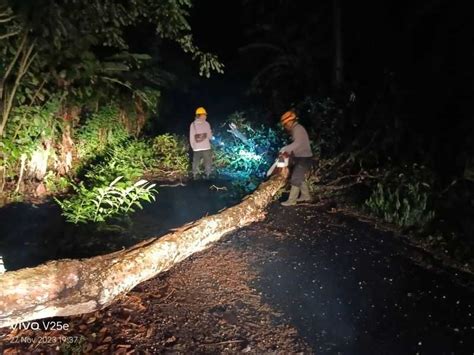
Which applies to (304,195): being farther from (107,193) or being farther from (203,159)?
(107,193)

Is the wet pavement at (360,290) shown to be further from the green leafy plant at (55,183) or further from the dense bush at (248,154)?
the green leafy plant at (55,183)

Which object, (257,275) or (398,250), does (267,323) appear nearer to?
(257,275)

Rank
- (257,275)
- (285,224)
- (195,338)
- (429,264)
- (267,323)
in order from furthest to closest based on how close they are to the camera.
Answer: (285,224)
(429,264)
(257,275)
(267,323)
(195,338)

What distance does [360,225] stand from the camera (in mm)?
7027

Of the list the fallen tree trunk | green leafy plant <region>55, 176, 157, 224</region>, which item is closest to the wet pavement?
the fallen tree trunk

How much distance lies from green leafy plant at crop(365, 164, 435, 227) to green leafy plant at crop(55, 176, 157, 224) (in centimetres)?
411

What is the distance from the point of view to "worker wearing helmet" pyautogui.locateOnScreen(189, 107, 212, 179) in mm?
8807

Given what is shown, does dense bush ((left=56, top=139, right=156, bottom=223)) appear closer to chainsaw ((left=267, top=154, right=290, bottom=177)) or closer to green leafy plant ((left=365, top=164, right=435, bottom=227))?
chainsaw ((left=267, top=154, right=290, bottom=177))

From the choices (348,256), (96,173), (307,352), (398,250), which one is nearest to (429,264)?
(398,250)

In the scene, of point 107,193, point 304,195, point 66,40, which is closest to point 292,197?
point 304,195

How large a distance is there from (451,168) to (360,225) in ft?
7.13

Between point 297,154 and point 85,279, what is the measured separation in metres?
4.42

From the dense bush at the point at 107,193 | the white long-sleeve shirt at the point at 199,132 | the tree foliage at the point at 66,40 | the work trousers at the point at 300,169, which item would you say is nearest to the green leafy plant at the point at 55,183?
the dense bush at the point at 107,193

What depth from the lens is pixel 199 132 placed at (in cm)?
885
